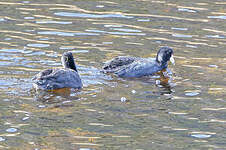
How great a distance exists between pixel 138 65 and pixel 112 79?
36.3 inches

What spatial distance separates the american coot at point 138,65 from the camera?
15758 millimetres

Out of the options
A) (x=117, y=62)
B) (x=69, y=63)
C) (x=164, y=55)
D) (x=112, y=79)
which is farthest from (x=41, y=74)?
(x=164, y=55)

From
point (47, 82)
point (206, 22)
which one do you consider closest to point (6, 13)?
point (206, 22)

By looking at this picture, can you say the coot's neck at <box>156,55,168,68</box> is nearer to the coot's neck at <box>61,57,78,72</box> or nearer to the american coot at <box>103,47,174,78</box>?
the american coot at <box>103,47,174,78</box>

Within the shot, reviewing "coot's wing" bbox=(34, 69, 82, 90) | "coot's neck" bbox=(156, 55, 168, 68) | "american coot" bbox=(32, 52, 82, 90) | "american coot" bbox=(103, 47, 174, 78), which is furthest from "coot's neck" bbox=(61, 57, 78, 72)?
"coot's neck" bbox=(156, 55, 168, 68)

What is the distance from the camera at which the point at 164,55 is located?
1638cm

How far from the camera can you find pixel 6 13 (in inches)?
816

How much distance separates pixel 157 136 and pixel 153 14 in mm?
10468

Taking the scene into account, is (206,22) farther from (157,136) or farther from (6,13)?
(157,136)

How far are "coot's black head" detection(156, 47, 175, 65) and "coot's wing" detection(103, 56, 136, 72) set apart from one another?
0.75 metres

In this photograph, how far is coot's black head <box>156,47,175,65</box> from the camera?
16359 millimetres

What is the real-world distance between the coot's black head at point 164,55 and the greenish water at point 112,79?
0.29m

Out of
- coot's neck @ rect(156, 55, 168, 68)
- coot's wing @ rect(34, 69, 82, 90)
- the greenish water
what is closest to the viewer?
the greenish water

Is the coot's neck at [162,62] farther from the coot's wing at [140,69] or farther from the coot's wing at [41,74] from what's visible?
the coot's wing at [41,74]
